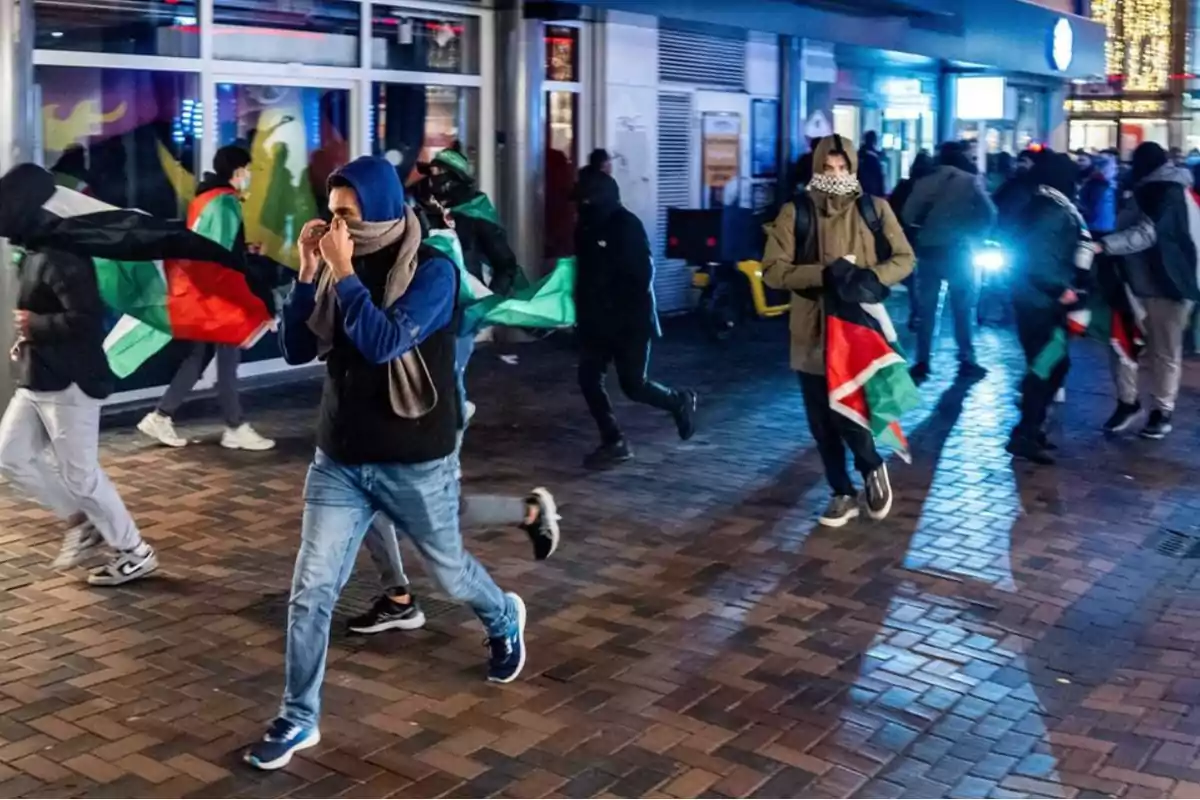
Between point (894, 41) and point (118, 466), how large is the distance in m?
13.2

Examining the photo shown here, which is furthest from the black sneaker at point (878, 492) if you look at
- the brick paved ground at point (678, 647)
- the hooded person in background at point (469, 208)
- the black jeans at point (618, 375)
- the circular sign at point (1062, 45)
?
the circular sign at point (1062, 45)

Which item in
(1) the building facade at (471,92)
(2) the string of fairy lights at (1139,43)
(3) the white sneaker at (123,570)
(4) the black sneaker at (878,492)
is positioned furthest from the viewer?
(2) the string of fairy lights at (1139,43)

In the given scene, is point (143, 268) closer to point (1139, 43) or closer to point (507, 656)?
point (507, 656)

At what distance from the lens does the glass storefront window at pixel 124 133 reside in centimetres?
1020

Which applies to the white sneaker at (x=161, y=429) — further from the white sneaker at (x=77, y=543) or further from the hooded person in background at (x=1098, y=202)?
the hooded person in background at (x=1098, y=202)

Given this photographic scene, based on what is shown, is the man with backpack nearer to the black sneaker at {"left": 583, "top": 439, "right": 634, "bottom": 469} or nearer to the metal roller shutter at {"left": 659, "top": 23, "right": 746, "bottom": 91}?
the black sneaker at {"left": 583, "top": 439, "right": 634, "bottom": 469}

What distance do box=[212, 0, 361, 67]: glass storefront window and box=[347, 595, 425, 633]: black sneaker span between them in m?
6.55

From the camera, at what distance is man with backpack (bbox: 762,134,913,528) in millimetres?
7316

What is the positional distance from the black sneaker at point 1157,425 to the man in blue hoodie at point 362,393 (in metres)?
6.70

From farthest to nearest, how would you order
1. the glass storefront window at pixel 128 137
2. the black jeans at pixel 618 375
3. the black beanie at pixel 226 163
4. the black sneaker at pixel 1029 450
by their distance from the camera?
the glass storefront window at pixel 128 137
the black sneaker at pixel 1029 450
the black beanie at pixel 226 163
the black jeans at pixel 618 375

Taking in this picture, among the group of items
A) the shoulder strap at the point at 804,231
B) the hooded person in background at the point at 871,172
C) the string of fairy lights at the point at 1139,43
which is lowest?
the shoulder strap at the point at 804,231

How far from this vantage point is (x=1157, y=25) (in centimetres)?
3203

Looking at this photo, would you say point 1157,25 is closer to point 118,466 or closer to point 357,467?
point 118,466

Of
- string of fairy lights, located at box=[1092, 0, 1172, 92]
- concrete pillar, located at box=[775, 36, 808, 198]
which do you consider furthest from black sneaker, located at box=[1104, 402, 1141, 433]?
string of fairy lights, located at box=[1092, 0, 1172, 92]
